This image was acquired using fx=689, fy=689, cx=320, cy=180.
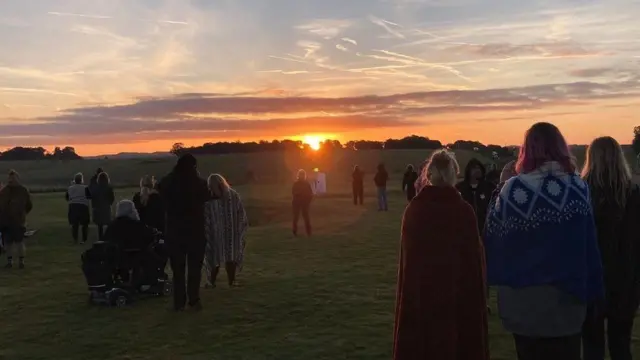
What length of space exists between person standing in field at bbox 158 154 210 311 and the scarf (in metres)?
6.21

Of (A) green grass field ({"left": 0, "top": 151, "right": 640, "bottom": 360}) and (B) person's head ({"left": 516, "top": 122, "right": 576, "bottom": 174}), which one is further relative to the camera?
(A) green grass field ({"left": 0, "top": 151, "right": 640, "bottom": 360})

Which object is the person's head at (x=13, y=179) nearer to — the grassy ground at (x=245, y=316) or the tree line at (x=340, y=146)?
the grassy ground at (x=245, y=316)

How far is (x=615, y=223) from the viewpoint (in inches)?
208

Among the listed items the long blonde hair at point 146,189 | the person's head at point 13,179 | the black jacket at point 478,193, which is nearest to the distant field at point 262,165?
the person's head at point 13,179

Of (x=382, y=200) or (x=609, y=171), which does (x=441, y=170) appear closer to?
(x=609, y=171)

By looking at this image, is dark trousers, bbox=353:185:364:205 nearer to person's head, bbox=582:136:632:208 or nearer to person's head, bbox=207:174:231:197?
person's head, bbox=207:174:231:197

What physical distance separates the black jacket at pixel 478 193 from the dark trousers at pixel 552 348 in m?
4.62

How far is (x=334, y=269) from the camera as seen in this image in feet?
45.1

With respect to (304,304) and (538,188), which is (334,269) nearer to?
(304,304)

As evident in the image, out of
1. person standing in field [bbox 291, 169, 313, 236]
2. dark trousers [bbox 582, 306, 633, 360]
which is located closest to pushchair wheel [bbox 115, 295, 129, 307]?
dark trousers [bbox 582, 306, 633, 360]

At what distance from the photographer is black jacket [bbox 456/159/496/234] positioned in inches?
357

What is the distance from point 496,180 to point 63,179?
306 ft

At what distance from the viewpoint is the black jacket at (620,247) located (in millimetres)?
5289

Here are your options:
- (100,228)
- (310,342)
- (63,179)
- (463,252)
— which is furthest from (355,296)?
(63,179)
